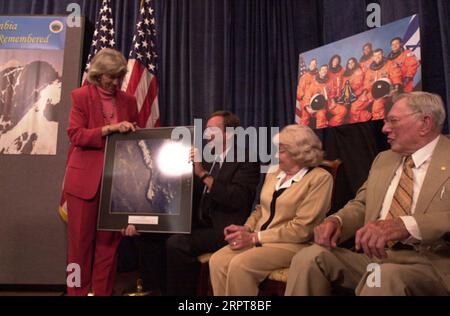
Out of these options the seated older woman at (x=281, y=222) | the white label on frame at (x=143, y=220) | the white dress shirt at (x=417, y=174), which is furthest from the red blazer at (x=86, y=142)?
the white dress shirt at (x=417, y=174)

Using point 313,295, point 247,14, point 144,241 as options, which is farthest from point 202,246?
point 247,14

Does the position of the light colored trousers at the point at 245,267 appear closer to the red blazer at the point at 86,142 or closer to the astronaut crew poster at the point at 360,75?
the red blazer at the point at 86,142

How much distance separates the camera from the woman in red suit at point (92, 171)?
8.18 ft

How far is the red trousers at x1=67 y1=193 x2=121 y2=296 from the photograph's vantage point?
2494mm

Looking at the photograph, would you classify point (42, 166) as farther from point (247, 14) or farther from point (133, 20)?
point (247, 14)

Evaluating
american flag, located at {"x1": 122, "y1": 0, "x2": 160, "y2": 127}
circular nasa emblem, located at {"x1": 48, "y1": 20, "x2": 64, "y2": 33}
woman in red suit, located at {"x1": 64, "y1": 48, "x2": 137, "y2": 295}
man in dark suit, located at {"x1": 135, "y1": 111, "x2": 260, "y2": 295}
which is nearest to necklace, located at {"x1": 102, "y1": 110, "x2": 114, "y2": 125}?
woman in red suit, located at {"x1": 64, "y1": 48, "x2": 137, "y2": 295}

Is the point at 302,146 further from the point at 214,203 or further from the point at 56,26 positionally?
the point at 56,26

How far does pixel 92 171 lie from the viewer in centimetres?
253

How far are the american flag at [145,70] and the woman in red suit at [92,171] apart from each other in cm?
86

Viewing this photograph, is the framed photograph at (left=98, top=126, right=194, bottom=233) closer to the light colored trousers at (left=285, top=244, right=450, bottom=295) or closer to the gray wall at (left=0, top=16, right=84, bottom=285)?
the light colored trousers at (left=285, top=244, right=450, bottom=295)

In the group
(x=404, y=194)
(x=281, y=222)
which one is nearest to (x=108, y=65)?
(x=281, y=222)

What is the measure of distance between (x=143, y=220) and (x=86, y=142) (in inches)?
23.8
